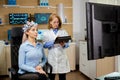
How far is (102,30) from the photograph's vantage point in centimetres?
117

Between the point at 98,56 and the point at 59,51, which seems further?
the point at 59,51

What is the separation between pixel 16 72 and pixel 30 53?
30cm

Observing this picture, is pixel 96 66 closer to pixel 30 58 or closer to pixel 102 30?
pixel 30 58

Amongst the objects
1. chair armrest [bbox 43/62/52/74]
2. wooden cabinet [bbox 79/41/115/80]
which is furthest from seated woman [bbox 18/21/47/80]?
wooden cabinet [bbox 79/41/115/80]

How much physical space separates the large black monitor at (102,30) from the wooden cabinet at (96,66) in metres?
2.06

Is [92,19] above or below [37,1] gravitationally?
below

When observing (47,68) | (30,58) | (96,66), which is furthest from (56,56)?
(96,66)

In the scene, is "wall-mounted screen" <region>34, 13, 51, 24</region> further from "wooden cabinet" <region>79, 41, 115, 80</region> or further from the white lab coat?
the white lab coat

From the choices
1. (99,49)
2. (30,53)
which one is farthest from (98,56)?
(30,53)

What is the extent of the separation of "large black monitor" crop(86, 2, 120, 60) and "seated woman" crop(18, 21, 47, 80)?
52.5 inches

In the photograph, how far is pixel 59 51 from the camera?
2795 millimetres

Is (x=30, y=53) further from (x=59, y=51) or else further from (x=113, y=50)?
(x=113, y=50)

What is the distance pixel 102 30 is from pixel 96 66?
2.70 m

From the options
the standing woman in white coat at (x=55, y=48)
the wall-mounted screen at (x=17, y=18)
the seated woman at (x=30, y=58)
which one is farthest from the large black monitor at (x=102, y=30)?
the wall-mounted screen at (x=17, y=18)
